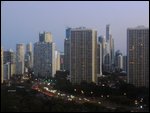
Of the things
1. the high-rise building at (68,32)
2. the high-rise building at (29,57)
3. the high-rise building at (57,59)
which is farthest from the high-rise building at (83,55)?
the high-rise building at (29,57)

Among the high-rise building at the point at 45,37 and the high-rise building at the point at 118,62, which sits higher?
the high-rise building at the point at 45,37

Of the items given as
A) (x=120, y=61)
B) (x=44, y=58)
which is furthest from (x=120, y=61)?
(x=44, y=58)

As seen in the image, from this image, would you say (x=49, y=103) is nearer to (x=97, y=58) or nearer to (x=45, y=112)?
(x=45, y=112)

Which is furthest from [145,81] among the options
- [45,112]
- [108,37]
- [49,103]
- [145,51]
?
[108,37]

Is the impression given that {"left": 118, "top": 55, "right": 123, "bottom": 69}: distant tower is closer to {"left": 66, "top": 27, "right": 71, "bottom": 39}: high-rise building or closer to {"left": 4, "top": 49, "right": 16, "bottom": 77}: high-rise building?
{"left": 66, "top": 27, "right": 71, "bottom": 39}: high-rise building

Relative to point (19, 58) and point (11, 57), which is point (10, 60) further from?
point (19, 58)

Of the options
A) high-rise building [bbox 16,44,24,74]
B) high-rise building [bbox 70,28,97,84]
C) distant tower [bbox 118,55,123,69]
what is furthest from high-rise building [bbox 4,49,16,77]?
distant tower [bbox 118,55,123,69]

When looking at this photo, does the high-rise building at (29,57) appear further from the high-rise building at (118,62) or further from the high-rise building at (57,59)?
the high-rise building at (118,62)
